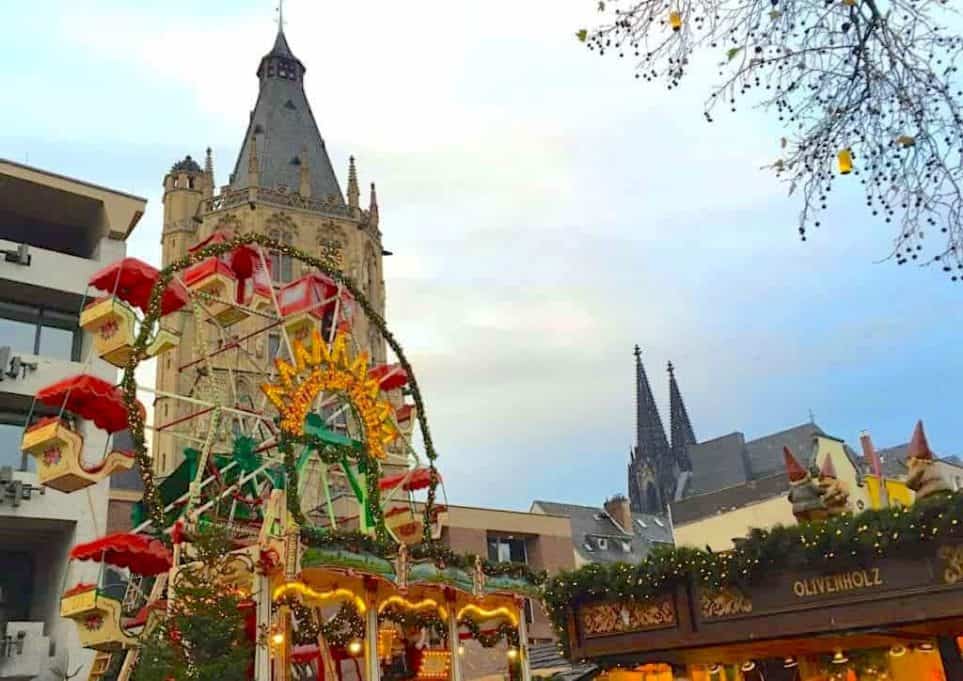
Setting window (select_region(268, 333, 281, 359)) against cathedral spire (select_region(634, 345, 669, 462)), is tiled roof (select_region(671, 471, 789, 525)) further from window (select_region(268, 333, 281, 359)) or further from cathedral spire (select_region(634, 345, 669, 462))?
cathedral spire (select_region(634, 345, 669, 462))

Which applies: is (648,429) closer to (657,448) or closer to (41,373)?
(657,448)

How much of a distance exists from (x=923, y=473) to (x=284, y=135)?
8158cm

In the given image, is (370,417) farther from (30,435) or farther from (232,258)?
(30,435)

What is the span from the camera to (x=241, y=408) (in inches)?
1034

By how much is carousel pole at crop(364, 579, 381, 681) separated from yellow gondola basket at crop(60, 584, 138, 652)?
203 inches

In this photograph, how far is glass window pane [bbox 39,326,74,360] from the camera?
29250 mm

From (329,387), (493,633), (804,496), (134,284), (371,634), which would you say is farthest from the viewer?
(329,387)

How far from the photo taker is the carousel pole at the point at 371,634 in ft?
68.6

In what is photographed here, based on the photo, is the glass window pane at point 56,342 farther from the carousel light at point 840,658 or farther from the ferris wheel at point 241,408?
the carousel light at point 840,658

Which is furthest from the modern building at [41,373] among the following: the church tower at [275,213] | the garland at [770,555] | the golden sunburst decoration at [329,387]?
the church tower at [275,213]

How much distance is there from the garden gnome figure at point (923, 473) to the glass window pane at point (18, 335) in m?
26.2

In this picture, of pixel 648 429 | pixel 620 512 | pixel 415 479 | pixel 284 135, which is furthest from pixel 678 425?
pixel 415 479

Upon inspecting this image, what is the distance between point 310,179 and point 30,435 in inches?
2475

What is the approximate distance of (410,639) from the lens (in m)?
24.1
